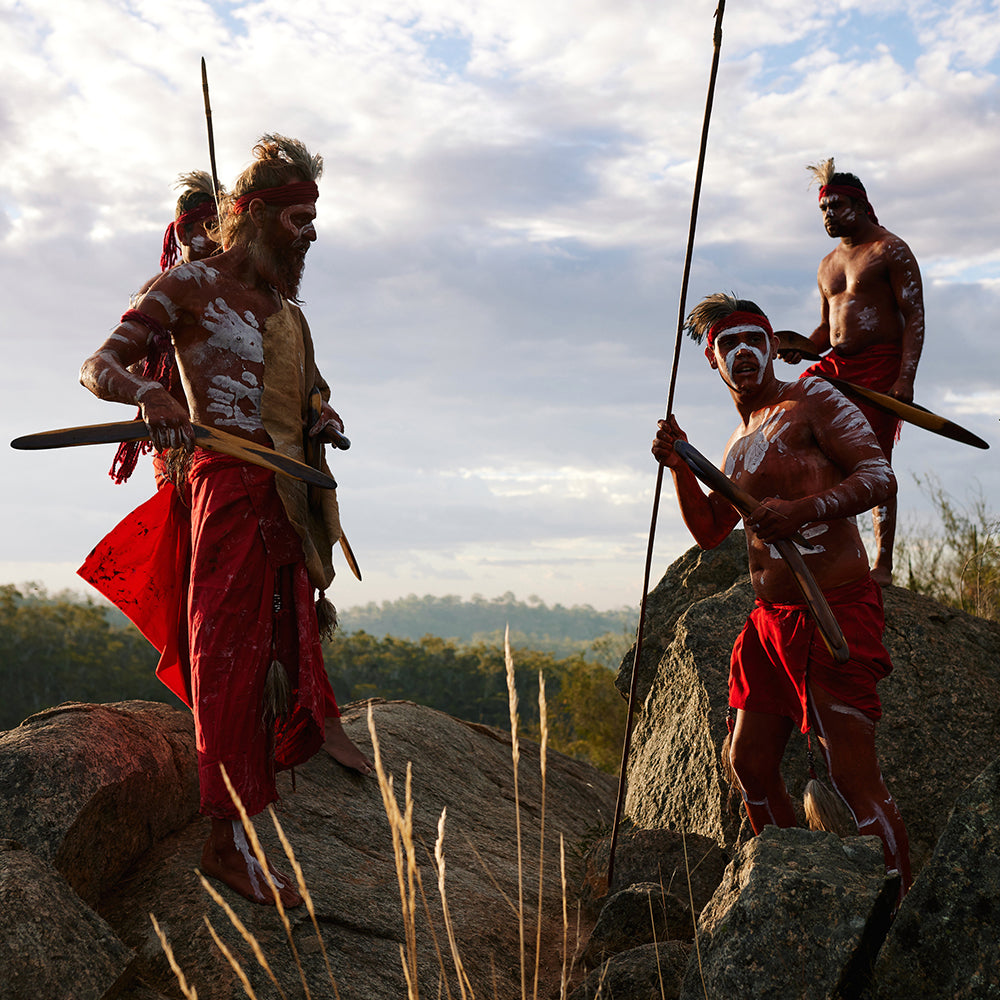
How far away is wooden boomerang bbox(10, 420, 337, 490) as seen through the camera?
286 centimetres

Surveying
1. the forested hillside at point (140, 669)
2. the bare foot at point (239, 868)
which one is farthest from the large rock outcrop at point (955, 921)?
the forested hillside at point (140, 669)

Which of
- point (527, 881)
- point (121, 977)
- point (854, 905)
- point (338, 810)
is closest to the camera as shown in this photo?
point (854, 905)

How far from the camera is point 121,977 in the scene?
275 centimetres

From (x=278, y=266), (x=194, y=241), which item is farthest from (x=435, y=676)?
(x=278, y=266)

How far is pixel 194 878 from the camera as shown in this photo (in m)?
3.33

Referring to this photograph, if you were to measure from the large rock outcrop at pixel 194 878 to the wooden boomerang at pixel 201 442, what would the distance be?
4.05 ft

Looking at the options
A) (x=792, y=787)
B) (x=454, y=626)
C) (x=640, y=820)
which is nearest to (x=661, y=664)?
(x=640, y=820)

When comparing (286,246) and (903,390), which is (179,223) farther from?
(903,390)

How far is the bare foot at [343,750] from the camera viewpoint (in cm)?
445

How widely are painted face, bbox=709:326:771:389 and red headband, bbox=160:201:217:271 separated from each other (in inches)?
101

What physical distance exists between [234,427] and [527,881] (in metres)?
2.67

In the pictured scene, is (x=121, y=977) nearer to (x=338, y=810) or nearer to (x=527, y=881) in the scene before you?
(x=338, y=810)

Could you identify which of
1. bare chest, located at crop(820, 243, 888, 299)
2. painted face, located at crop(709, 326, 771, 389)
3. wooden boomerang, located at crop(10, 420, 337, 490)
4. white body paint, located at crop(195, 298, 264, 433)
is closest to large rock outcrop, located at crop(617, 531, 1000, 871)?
bare chest, located at crop(820, 243, 888, 299)

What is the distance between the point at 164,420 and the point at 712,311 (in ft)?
6.05
